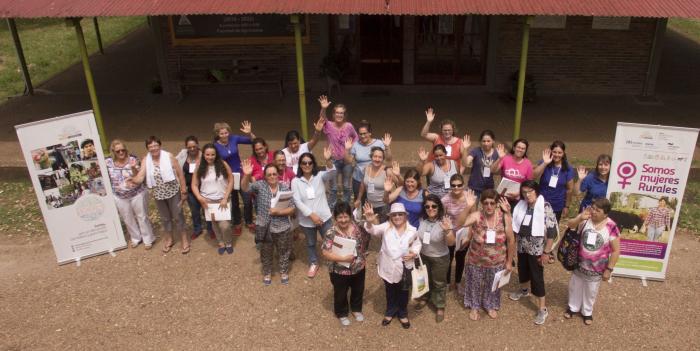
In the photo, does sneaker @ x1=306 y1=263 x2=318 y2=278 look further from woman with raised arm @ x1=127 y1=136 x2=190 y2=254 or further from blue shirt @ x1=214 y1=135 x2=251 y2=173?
woman with raised arm @ x1=127 y1=136 x2=190 y2=254

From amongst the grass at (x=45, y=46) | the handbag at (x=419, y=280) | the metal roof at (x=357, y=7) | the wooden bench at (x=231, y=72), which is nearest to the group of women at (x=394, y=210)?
the handbag at (x=419, y=280)

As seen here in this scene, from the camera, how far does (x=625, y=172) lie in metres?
5.83

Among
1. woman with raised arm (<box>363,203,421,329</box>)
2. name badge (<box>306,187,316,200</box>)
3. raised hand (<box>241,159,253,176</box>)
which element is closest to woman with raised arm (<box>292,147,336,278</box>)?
name badge (<box>306,187,316,200</box>)

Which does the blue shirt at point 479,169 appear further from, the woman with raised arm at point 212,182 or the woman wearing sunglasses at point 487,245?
the woman with raised arm at point 212,182

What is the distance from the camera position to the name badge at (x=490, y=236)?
497 centimetres

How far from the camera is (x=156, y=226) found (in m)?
7.54

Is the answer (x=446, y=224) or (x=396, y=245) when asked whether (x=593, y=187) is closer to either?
(x=446, y=224)

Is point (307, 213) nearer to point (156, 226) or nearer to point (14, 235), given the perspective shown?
point (156, 226)

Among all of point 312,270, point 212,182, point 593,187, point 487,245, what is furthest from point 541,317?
point 212,182

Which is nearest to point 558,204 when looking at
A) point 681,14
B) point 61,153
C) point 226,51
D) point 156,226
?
point 681,14

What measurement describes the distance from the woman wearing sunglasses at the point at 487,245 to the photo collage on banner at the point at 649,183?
1642mm

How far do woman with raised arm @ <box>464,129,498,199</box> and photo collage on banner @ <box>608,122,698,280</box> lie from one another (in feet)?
4.18

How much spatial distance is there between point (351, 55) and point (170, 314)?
8676 millimetres

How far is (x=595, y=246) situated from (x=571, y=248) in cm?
23
